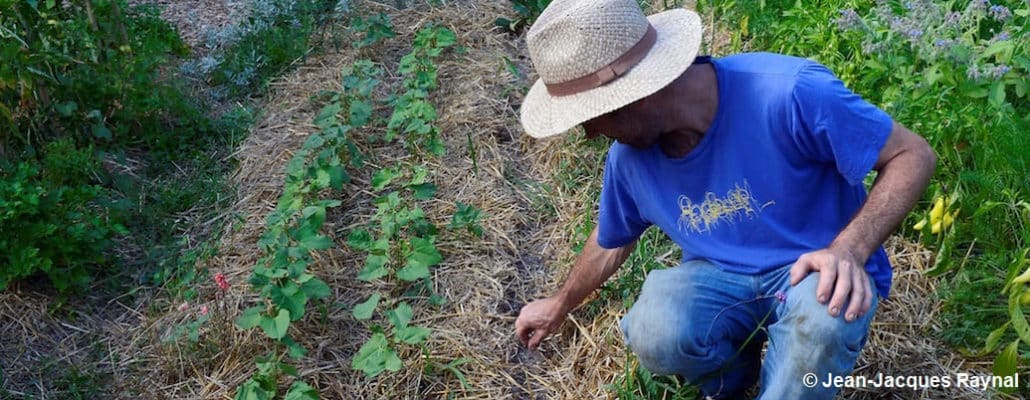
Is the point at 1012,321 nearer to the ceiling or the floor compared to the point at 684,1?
nearer to the ceiling

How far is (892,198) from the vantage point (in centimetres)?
209

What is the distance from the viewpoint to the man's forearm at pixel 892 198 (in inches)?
82.2

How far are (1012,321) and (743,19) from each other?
177 centimetres

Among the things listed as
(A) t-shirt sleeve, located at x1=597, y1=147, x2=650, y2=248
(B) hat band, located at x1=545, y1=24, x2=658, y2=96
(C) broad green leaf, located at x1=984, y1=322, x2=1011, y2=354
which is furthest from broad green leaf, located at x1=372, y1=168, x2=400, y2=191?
(C) broad green leaf, located at x1=984, y1=322, x2=1011, y2=354

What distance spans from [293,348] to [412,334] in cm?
34

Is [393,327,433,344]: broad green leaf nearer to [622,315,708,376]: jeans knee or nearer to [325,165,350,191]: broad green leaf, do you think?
[622,315,708,376]: jeans knee

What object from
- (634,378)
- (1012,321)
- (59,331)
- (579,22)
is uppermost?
(579,22)

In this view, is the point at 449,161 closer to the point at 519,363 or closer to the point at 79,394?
the point at 519,363

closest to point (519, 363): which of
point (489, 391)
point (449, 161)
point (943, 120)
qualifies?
point (489, 391)

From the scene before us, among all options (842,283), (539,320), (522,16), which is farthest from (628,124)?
(522,16)

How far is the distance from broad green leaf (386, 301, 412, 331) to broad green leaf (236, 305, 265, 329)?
1.21 feet

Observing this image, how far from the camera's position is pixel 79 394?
2.93 meters

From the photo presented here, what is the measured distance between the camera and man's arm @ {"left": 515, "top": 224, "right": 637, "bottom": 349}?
101 inches

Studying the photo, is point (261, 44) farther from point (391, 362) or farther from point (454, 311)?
point (391, 362)
